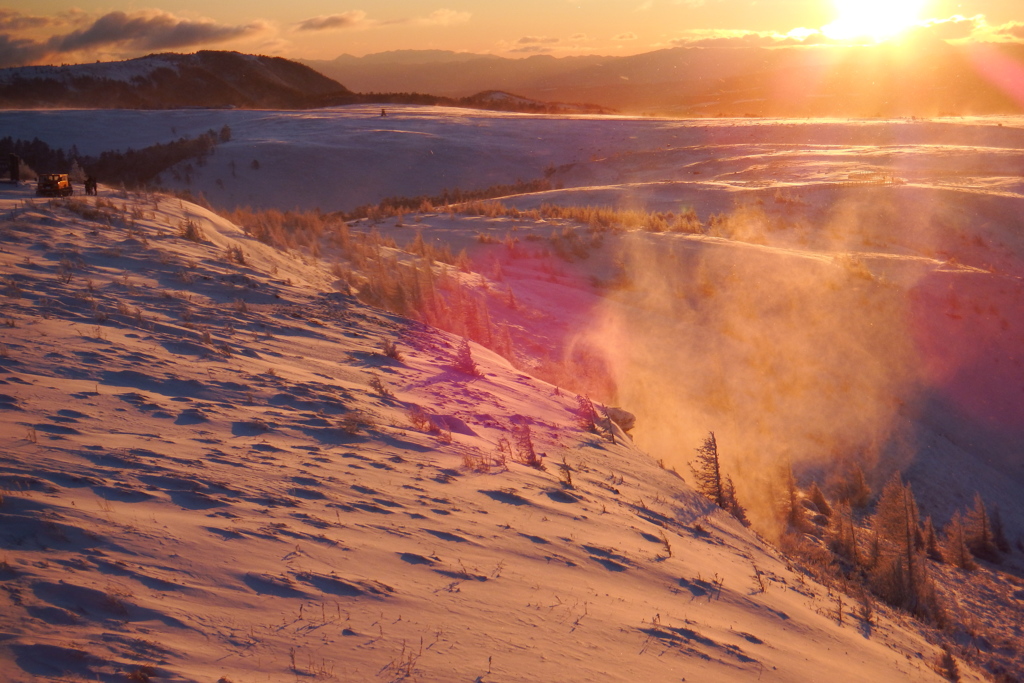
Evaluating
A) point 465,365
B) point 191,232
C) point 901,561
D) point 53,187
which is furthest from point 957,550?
point 53,187

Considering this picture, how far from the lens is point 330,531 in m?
3.44

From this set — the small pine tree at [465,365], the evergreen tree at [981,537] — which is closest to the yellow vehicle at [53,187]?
the small pine tree at [465,365]

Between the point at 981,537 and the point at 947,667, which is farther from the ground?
the point at 947,667

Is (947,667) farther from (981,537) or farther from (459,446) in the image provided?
(981,537)

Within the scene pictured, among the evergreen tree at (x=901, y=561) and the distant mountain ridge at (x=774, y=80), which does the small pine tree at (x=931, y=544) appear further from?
the distant mountain ridge at (x=774, y=80)

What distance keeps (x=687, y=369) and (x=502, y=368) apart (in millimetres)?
3226

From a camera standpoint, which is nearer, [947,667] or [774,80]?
[947,667]

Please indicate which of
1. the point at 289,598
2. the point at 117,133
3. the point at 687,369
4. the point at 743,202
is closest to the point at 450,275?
the point at 687,369

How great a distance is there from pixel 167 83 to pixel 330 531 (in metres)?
80.1

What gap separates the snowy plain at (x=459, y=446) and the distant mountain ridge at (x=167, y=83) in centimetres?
5242

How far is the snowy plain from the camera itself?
274 centimetres

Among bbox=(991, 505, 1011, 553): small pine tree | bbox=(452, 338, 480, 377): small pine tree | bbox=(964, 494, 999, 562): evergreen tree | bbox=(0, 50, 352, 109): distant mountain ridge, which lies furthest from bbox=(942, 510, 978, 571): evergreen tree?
bbox=(0, 50, 352, 109): distant mountain ridge

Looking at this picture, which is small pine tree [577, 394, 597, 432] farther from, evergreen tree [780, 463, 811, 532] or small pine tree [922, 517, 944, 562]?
small pine tree [922, 517, 944, 562]

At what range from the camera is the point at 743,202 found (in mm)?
18234
